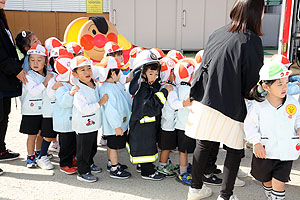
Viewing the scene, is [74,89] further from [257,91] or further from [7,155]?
[257,91]

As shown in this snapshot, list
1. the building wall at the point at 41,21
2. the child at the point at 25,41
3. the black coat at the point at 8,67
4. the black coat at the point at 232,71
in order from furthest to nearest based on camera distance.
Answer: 1. the building wall at the point at 41,21
2. the child at the point at 25,41
3. the black coat at the point at 8,67
4. the black coat at the point at 232,71

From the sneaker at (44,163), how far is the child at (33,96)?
57 mm

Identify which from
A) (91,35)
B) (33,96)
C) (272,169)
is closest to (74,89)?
(33,96)

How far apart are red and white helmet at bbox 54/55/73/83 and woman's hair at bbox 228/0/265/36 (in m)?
1.77

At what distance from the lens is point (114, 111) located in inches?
134

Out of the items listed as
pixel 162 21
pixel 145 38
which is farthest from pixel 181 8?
pixel 145 38

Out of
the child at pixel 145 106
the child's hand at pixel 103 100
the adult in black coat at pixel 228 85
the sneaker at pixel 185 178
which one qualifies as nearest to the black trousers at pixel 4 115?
the child's hand at pixel 103 100

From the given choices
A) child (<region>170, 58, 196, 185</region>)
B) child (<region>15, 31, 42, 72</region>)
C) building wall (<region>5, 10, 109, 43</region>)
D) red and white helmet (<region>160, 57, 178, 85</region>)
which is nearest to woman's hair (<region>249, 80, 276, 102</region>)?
child (<region>170, 58, 196, 185</region>)

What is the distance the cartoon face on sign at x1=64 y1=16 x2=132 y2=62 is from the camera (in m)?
5.26

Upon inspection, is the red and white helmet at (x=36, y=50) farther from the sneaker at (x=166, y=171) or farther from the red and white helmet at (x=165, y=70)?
the sneaker at (x=166, y=171)

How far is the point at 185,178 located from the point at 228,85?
130 cm

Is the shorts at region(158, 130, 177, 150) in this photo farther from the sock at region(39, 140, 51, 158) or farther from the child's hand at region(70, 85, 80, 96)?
the sock at region(39, 140, 51, 158)

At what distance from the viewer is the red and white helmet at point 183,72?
11.0 feet

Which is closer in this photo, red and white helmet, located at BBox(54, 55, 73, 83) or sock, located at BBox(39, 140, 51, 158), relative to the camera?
red and white helmet, located at BBox(54, 55, 73, 83)
